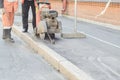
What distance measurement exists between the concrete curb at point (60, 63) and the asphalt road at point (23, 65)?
10cm

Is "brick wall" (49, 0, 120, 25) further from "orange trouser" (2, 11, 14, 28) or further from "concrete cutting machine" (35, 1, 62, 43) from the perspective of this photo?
"orange trouser" (2, 11, 14, 28)

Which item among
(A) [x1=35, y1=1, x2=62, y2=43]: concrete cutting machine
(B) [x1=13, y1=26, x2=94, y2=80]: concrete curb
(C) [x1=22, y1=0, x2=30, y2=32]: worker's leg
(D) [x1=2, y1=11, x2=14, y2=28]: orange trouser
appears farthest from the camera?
(C) [x1=22, y1=0, x2=30, y2=32]: worker's leg

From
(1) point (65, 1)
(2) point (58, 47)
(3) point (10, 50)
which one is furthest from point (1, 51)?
(1) point (65, 1)

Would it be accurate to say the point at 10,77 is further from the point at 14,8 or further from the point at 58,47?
the point at 14,8

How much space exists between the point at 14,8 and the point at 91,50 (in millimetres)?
3106

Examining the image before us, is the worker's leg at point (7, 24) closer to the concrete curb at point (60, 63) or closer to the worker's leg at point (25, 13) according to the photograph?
the worker's leg at point (25, 13)

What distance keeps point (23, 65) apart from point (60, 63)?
1.02 meters

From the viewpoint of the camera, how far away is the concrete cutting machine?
11.5 meters

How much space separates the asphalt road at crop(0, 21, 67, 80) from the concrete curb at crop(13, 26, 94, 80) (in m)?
0.10

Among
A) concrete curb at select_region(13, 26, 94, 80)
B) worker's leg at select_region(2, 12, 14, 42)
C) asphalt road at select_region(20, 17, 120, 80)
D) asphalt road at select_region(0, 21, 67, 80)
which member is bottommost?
asphalt road at select_region(0, 21, 67, 80)

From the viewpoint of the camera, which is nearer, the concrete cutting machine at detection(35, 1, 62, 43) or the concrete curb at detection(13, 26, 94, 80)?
the concrete curb at detection(13, 26, 94, 80)

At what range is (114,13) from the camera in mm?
17891

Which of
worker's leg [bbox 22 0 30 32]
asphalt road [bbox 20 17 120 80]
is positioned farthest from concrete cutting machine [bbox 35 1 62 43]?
worker's leg [bbox 22 0 30 32]

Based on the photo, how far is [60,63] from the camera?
8.23m
